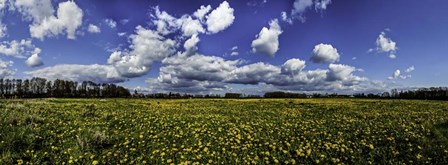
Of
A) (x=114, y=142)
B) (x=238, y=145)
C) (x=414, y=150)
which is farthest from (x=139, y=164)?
(x=414, y=150)

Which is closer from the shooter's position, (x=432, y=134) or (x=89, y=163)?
(x=89, y=163)

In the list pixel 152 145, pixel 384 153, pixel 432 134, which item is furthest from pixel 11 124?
pixel 432 134

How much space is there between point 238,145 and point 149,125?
4.89 m

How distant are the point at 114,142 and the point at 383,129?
11461 millimetres

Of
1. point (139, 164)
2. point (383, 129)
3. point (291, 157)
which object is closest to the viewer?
point (139, 164)

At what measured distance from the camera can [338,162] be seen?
934 cm

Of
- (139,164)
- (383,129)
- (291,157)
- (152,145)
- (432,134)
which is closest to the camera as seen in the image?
(139,164)

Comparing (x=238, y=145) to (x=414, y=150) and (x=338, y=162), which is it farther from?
(x=414, y=150)

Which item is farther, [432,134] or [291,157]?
[432,134]

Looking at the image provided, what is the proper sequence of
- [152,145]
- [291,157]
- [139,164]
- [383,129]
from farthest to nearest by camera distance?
[383,129], [152,145], [291,157], [139,164]

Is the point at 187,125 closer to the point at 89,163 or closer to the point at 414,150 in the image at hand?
the point at 89,163

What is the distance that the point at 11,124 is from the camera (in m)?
12.6

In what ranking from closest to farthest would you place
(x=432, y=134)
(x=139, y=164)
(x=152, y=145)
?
(x=139, y=164)
(x=152, y=145)
(x=432, y=134)

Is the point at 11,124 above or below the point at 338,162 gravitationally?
above
